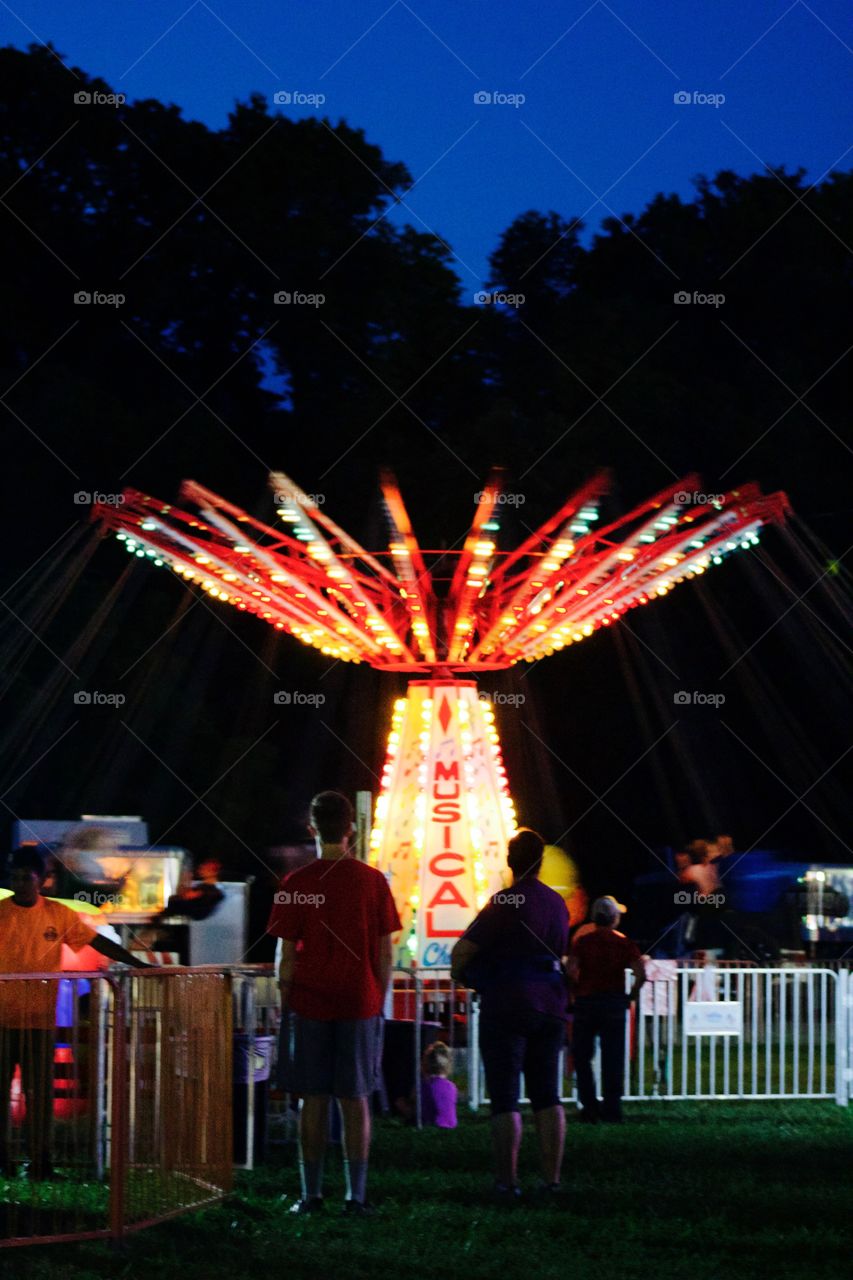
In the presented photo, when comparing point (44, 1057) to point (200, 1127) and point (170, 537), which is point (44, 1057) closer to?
point (200, 1127)

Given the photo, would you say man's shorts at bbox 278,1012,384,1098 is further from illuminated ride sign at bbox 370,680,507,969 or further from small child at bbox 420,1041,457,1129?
illuminated ride sign at bbox 370,680,507,969

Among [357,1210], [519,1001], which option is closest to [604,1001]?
[519,1001]

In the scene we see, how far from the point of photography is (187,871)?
78.4ft

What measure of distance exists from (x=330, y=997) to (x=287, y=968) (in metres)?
0.27

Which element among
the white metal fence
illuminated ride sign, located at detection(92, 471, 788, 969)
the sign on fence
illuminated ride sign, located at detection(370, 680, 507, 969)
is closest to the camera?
the white metal fence

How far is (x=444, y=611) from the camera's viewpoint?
1962cm

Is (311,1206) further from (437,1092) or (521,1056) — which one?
(437,1092)

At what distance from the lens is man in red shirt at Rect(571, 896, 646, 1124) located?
13703 millimetres

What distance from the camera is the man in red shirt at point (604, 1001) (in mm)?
13703

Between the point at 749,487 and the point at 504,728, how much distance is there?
1719 cm

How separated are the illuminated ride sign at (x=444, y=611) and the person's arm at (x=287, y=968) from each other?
8.96 meters

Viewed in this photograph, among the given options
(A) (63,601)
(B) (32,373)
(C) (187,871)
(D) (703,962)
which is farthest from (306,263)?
(D) (703,962)

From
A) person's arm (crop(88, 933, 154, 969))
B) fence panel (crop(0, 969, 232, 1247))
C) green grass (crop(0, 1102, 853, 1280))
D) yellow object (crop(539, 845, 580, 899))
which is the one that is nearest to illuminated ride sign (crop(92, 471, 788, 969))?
yellow object (crop(539, 845, 580, 899))

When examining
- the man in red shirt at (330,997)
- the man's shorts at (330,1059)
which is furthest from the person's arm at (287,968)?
the man's shorts at (330,1059)
